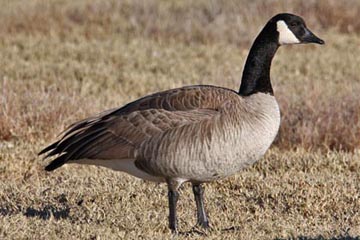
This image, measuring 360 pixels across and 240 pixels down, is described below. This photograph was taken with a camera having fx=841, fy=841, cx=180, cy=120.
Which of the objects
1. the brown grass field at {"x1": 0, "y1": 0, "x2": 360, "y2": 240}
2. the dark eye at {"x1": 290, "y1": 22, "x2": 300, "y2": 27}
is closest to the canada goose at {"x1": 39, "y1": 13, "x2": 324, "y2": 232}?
the brown grass field at {"x1": 0, "y1": 0, "x2": 360, "y2": 240}

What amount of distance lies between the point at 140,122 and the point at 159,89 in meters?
5.86

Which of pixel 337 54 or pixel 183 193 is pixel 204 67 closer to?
pixel 337 54

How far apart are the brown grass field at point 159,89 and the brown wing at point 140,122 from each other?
51cm

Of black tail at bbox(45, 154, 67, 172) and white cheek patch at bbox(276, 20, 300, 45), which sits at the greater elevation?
white cheek patch at bbox(276, 20, 300, 45)

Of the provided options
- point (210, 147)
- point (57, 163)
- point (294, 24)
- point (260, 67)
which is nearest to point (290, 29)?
point (294, 24)

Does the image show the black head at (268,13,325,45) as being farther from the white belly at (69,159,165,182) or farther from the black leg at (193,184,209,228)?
the white belly at (69,159,165,182)

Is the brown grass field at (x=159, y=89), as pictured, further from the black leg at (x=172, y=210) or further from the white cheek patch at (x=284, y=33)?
the white cheek patch at (x=284, y=33)

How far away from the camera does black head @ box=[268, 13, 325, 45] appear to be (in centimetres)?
666

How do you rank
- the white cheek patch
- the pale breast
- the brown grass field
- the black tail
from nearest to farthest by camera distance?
the pale breast, the black tail, the brown grass field, the white cheek patch

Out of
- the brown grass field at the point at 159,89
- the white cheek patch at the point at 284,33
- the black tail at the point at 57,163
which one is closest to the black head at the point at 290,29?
the white cheek patch at the point at 284,33

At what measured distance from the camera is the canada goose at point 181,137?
5.86 m

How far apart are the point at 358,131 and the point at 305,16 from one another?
746 centimetres

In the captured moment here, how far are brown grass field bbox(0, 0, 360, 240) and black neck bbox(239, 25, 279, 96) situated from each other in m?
0.98

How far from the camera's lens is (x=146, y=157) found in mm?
5949
